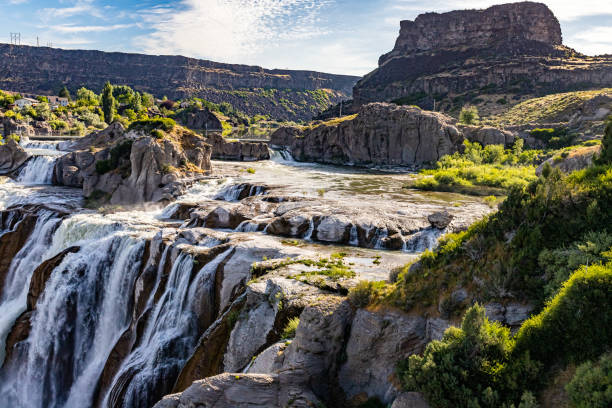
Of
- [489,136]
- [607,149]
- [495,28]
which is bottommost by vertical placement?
[607,149]

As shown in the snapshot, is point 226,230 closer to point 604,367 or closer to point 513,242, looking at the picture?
point 513,242

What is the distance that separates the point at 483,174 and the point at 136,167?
1153 inches

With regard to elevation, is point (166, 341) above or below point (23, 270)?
above

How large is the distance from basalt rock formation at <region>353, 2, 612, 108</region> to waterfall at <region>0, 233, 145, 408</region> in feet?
319

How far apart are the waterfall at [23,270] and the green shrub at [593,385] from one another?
944 inches

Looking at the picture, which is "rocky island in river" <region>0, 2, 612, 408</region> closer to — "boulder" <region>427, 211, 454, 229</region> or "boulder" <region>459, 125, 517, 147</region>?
"boulder" <region>427, 211, 454, 229</region>

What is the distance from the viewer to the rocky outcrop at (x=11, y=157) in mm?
43781

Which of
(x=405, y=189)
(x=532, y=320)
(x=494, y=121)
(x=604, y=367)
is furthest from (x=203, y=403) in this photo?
(x=494, y=121)

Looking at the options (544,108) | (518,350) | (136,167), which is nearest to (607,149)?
(518,350)

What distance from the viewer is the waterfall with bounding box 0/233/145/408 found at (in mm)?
19297

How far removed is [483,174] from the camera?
38.5 m

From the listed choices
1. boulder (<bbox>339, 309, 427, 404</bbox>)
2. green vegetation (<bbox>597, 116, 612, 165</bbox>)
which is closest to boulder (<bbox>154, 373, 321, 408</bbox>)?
boulder (<bbox>339, 309, 427, 404</bbox>)

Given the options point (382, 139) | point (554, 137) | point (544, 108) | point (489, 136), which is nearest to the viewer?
point (489, 136)

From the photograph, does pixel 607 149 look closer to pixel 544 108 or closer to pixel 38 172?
pixel 38 172
